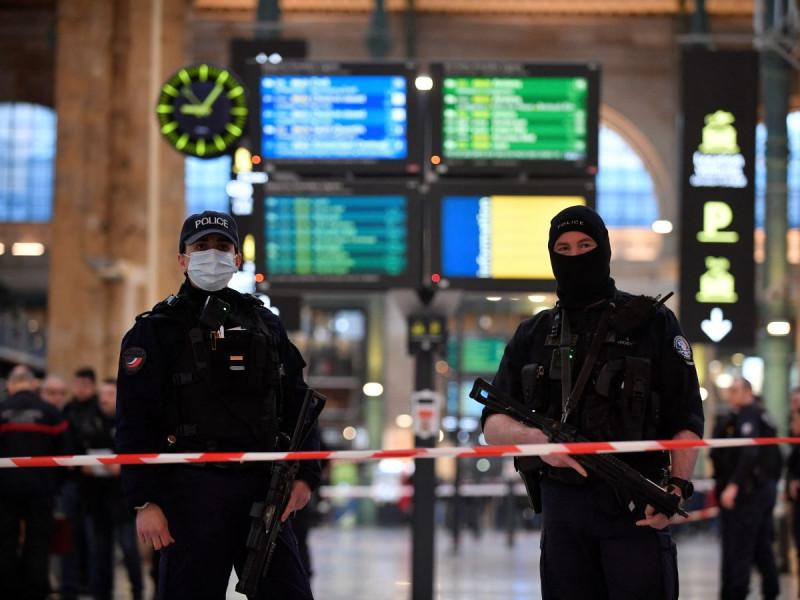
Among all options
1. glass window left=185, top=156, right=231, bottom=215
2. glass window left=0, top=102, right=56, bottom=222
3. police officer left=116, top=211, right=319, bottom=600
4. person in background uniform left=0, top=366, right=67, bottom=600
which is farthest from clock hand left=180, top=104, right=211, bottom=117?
glass window left=0, top=102, right=56, bottom=222

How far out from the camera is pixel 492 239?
38.3 feet

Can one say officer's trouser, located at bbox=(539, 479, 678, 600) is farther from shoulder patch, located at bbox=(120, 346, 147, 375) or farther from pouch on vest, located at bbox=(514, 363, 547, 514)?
shoulder patch, located at bbox=(120, 346, 147, 375)

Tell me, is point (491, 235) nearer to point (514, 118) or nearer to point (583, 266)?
point (514, 118)

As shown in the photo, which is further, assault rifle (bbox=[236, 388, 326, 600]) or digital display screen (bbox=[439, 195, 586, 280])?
digital display screen (bbox=[439, 195, 586, 280])

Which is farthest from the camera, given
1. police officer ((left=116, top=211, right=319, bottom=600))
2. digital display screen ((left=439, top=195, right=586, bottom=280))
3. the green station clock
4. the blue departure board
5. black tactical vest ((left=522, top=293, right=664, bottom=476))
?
the green station clock

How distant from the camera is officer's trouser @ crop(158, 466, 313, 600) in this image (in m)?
5.20

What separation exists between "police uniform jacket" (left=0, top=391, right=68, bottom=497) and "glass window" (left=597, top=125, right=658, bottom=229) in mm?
28660

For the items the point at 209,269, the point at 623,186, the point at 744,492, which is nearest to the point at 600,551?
the point at 209,269

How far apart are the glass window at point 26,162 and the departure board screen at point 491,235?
106 ft

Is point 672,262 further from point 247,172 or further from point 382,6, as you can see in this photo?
point 247,172

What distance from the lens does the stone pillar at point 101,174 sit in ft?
64.1

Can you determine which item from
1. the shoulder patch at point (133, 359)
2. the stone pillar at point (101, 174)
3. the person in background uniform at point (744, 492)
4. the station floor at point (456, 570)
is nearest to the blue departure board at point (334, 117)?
the person in background uniform at point (744, 492)

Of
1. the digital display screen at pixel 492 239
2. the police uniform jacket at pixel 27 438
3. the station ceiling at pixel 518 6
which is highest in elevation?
the station ceiling at pixel 518 6

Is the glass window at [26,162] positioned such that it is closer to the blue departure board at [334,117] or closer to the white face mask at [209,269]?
the blue departure board at [334,117]
